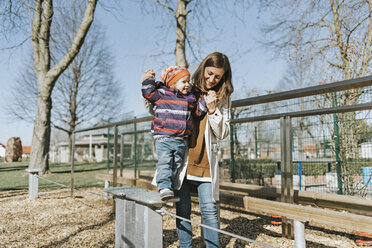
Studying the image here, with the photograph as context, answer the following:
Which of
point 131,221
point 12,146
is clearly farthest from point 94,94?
point 131,221

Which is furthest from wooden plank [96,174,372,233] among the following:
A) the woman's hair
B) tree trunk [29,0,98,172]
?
tree trunk [29,0,98,172]

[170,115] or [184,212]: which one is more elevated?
[170,115]

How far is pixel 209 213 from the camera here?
1.67 m

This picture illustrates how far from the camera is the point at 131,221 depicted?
1619 millimetres

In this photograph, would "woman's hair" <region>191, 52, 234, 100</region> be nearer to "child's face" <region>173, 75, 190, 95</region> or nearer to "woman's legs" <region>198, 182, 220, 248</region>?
"child's face" <region>173, 75, 190, 95</region>

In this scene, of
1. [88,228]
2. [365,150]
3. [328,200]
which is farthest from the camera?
[365,150]

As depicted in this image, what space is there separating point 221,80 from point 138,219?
988 mm

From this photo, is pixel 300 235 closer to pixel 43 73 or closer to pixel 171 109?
pixel 171 109

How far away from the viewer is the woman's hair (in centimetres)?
183

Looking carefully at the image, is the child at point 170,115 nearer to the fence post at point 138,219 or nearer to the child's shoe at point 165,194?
the child's shoe at point 165,194

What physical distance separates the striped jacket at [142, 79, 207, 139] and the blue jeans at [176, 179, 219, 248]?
336 millimetres

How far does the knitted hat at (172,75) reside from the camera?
179 centimetres

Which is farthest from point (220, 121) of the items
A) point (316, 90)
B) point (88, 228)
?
point (88, 228)

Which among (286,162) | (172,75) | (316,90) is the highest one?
(172,75)
